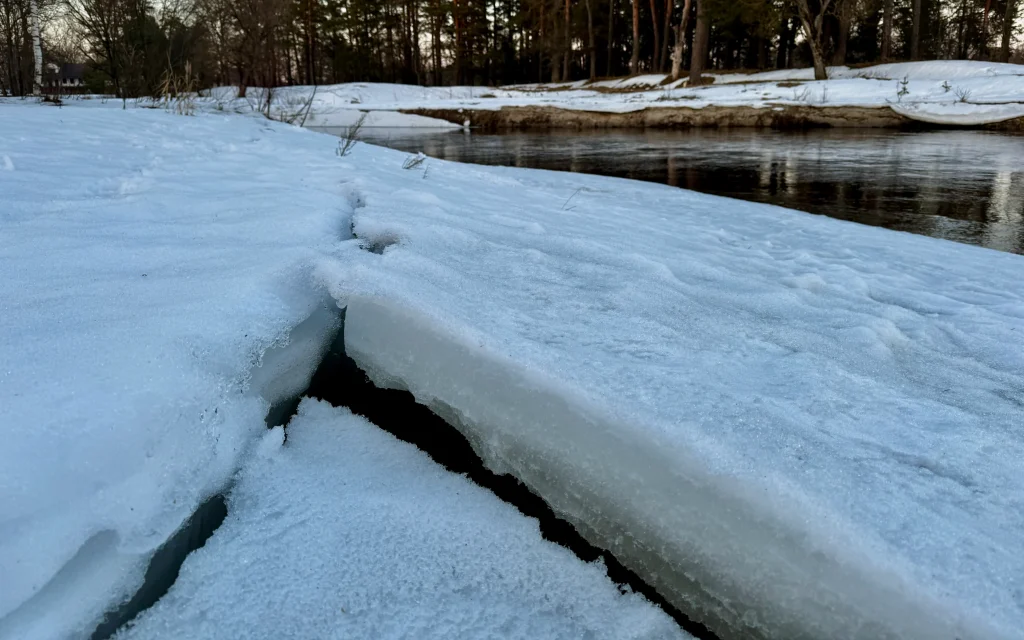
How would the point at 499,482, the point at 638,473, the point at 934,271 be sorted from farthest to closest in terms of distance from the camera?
the point at 934,271
the point at 499,482
the point at 638,473

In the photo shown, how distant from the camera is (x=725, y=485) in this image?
801 millimetres

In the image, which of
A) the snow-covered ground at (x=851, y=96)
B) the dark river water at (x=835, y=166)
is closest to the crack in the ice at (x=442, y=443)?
the dark river water at (x=835, y=166)

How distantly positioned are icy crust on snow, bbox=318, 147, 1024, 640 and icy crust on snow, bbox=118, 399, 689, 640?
0.33 ft

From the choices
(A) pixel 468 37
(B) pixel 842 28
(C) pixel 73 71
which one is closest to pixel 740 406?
(B) pixel 842 28

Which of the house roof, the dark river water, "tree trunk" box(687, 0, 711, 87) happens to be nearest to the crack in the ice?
the dark river water

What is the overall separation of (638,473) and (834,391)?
0.50 m

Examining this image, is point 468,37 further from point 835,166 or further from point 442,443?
point 442,443

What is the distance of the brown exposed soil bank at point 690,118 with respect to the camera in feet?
34.1

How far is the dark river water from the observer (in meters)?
3.83

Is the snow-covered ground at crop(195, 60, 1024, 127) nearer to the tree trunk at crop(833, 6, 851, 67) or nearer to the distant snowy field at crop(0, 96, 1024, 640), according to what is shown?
the tree trunk at crop(833, 6, 851, 67)

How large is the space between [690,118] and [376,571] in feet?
40.7

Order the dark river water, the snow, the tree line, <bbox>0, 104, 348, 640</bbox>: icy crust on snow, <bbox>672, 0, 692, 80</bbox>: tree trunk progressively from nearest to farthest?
1. <bbox>0, 104, 348, 640</bbox>: icy crust on snow
2. the dark river water
3. the snow
4. the tree line
5. <bbox>672, 0, 692, 80</bbox>: tree trunk

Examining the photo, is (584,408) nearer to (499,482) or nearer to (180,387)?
(499,482)

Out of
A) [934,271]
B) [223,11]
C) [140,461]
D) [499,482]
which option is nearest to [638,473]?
[499,482]
